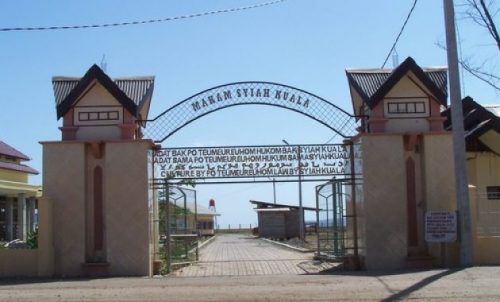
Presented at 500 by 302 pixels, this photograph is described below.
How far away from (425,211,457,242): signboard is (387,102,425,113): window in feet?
9.61

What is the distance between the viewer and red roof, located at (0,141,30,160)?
38.6 meters

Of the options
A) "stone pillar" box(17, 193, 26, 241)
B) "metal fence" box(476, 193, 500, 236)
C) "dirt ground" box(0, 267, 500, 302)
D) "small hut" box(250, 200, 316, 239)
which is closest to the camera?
"dirt ground" box(0, 267, 500, 302)

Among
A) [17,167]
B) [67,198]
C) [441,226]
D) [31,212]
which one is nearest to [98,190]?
[67,198]

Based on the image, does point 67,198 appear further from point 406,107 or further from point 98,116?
point 406,107

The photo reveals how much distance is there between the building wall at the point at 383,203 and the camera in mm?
17891

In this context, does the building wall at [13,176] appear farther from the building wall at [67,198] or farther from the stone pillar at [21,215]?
the building wall at [67,198]

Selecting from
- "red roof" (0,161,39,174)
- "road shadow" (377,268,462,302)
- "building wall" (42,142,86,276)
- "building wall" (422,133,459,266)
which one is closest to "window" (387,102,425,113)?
"building wall" (422,133,459,266)

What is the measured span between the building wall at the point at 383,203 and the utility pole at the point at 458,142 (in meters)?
1.58

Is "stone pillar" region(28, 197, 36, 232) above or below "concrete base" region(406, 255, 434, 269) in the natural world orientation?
above

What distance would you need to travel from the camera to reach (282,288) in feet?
45.9

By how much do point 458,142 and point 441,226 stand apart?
2.13 m

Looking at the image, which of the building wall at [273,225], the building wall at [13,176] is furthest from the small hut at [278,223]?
the building wall at [13,176]

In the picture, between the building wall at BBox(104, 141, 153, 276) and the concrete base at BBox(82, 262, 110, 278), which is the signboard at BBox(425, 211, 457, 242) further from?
the concrete base at BBox(82, 262, 110, 278)

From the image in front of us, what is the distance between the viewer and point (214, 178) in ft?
61.9
